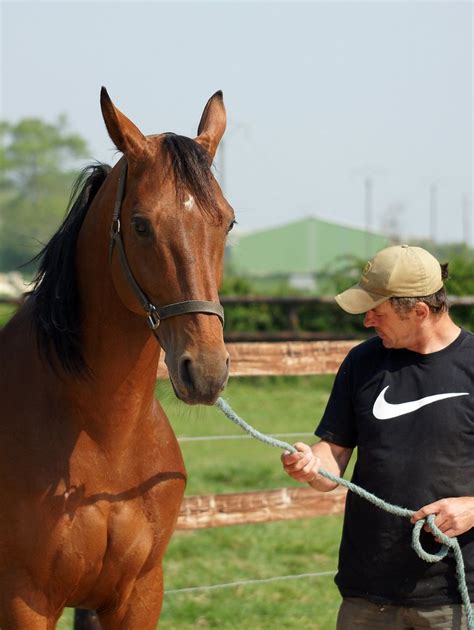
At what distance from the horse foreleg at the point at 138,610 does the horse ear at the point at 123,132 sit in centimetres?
134

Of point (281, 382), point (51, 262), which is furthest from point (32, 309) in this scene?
point (281, 382)

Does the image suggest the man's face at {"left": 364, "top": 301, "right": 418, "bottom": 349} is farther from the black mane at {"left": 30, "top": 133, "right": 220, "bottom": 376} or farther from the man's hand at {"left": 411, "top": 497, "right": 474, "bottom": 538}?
the black mane at {"left": 30, "top": 133, "right": 220, "bottom": 376}

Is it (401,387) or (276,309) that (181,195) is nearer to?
(401,387)

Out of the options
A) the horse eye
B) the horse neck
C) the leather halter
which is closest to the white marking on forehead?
the horse eye

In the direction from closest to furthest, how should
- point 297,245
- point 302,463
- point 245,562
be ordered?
point 302,463, point 245,562, point 297,245

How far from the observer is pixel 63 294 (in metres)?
3.09

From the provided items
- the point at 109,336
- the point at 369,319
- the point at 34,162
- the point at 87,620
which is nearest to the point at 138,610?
the point at 109,336

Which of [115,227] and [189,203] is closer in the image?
[189,203]

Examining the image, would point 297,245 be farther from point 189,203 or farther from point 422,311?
point 189,203

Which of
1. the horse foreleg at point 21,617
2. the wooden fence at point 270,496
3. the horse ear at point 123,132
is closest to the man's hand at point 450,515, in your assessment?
the horse foreleg at point 21,617

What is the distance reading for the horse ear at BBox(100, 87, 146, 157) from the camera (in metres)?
2.90

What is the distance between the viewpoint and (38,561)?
2.92m

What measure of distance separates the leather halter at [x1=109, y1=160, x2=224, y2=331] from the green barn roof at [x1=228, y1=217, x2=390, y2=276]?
55195mm

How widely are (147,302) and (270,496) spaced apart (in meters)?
2.54
